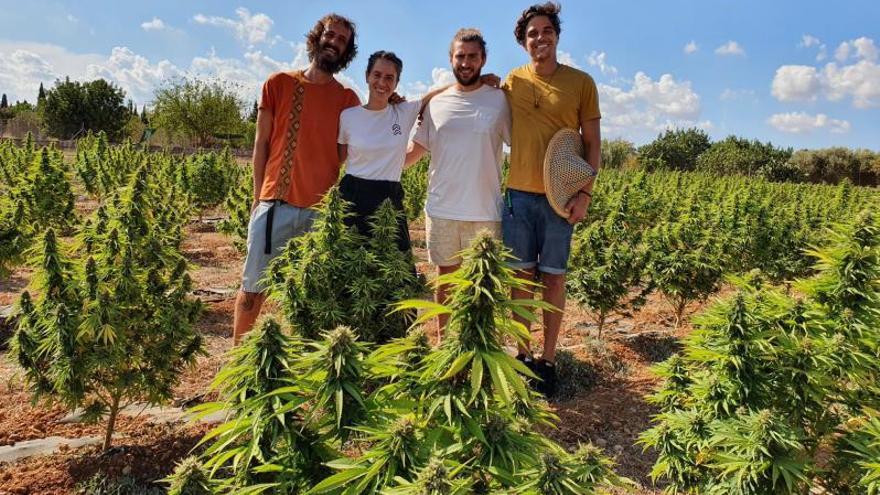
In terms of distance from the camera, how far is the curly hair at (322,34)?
3715 millimetres

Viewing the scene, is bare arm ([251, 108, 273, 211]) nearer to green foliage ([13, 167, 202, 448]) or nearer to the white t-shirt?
the white t-shirt

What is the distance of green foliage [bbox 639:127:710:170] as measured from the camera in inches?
2324

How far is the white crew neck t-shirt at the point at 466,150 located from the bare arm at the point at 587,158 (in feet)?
1.76

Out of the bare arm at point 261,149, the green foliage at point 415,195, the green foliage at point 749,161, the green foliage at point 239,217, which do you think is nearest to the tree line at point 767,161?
the green foliage at point 749,161

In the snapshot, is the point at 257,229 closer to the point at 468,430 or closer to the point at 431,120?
the point at 431,120

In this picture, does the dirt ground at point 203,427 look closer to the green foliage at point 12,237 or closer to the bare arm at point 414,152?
the green foliage at point 12,237

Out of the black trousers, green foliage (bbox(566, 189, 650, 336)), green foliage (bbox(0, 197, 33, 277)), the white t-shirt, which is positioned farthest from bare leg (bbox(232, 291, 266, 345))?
green foliage (bbox(566, 189, 650, 336))

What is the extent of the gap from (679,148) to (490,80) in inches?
2512

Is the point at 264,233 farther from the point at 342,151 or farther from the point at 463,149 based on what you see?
the point at 463,149

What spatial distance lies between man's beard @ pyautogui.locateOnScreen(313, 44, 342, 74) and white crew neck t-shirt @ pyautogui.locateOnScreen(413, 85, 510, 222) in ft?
2.30

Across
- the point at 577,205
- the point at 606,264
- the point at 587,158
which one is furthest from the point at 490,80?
the point at 606,264

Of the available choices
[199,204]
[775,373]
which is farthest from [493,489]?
[199,204]

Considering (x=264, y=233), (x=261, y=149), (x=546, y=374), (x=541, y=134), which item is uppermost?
(x=541, y=134)

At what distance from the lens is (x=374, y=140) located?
143 inches
